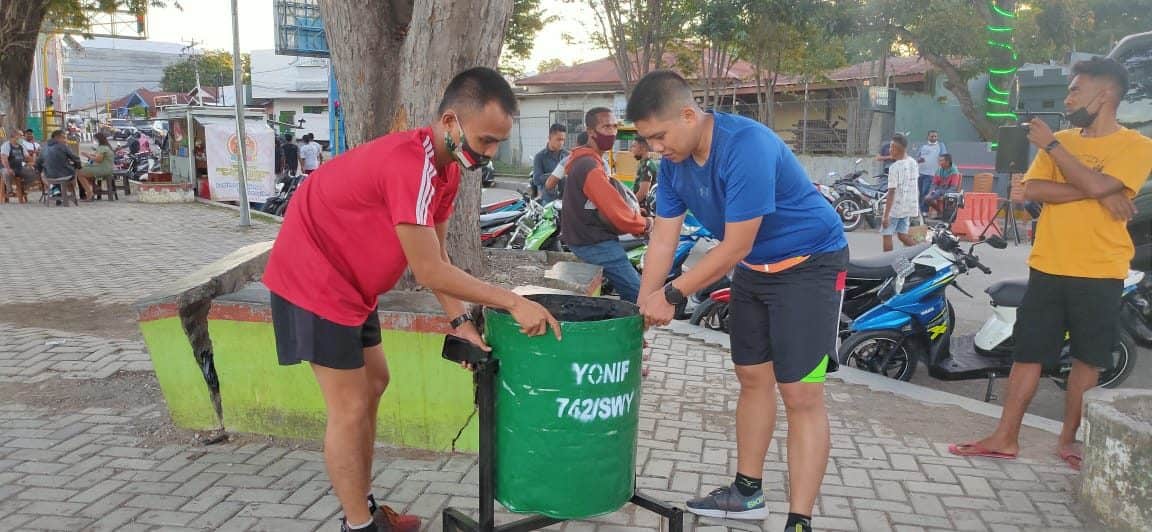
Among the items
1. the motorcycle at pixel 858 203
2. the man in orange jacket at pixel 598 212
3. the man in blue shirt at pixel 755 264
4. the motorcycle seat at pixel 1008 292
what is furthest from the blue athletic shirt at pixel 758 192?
the motorcycle at pixel 858 203

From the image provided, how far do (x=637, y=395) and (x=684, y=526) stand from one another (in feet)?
3.11

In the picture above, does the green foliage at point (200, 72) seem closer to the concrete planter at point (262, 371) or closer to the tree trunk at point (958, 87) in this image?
the tree trunk at point (958, 87)

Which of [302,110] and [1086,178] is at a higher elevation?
[302,110]

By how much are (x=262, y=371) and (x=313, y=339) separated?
1447 millimetres

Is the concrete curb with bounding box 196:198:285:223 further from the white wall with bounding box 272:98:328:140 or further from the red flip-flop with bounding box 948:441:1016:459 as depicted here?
the white wall with bounding box 272:98:328:140

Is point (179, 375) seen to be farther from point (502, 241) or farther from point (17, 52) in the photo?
point (17, 52)

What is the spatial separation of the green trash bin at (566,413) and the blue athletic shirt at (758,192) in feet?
2.00

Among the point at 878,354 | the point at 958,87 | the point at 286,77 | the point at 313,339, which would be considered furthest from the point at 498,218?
the point at 286,77

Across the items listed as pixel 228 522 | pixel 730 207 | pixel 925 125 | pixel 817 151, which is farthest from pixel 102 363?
pixel 925 125

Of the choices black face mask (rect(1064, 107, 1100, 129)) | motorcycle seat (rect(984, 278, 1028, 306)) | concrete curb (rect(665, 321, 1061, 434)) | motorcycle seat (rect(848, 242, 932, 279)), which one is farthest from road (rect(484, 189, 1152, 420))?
black face mask (rect(1064, 107, 1100, 129))

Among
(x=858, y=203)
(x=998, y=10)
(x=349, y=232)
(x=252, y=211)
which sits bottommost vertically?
(x=252, y=211)

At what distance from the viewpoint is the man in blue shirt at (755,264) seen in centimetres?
281

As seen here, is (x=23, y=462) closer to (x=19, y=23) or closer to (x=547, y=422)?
(x=547, y=422)

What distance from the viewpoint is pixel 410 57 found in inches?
179
